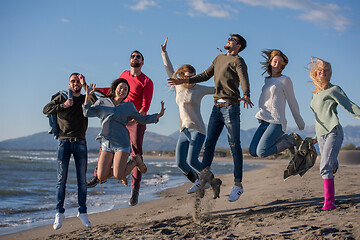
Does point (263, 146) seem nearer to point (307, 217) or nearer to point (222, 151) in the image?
point (307, 217)

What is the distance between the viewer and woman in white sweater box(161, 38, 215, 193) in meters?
7.21

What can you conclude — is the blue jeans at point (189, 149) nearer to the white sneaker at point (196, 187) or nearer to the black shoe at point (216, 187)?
the white sneaker at point (196, 187)

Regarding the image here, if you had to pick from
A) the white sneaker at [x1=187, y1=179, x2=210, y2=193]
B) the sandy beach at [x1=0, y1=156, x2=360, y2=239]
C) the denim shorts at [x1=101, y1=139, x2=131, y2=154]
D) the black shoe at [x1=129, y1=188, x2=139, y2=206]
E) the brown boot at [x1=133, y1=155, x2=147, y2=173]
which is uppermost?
the denim shorts at [x1=101, y1=139, x2=131, y2=154]

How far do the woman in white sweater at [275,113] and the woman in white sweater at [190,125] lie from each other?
1.03 m

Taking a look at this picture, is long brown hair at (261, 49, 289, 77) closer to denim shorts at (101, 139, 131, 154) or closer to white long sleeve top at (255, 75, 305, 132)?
white long sleeve top at (255, 75, 305, 132)

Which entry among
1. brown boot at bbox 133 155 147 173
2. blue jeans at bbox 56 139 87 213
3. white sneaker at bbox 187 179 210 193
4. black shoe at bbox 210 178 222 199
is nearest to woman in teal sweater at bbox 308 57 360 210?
black shoe at bbox 210 178 222 199

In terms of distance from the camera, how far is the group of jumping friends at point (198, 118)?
6348 millimetres

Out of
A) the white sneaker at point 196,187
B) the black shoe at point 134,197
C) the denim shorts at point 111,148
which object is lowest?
the black shoe at point 134,197

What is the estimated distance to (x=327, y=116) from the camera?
6.46 meters

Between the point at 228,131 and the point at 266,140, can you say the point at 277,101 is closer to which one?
the point at 266,140

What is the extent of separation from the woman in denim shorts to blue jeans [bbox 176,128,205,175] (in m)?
1.00

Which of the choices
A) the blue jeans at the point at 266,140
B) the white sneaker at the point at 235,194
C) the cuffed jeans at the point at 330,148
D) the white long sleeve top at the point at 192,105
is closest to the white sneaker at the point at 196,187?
the white sneaker at the point at 235,194

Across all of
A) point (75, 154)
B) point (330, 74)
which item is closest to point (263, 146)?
point (330, 74)

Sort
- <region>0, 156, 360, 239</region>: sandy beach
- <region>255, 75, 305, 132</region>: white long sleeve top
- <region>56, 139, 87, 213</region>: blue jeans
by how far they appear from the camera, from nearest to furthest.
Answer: <region>0, 156, 360, 239</region>: sandy beach → <region>56, 139, 87, 213</region>: blue jeans → <region>255, 75, 305, 132</region>: white long sleeve top
